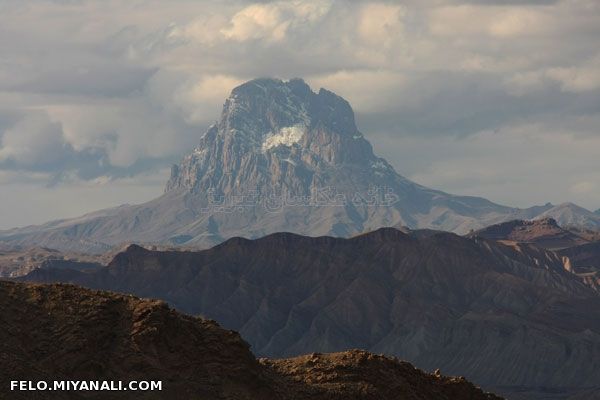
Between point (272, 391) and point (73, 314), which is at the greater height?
point (73, 314)

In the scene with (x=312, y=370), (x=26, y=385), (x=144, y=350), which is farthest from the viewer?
(x=312, y=370)

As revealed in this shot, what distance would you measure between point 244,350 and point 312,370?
19.8 ft

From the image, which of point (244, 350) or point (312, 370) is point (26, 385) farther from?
point (312, 370)

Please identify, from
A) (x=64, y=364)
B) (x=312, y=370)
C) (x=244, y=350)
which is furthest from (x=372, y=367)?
(x=64, y=364)

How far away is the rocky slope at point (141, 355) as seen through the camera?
7700cm

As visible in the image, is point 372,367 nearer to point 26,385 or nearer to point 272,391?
point 272,391

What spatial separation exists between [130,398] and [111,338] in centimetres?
552

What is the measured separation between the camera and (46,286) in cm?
8388

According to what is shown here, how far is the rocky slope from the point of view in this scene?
77000mm

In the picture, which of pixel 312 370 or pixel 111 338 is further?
pixel 312 370

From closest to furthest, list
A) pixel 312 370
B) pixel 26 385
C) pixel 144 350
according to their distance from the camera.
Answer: pixel 26 385 → pixel 144 350 → pixel 312 370

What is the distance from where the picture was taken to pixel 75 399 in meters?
74.3

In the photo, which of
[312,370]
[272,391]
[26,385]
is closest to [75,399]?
[26,385]

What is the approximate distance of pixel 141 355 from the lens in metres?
79.1
